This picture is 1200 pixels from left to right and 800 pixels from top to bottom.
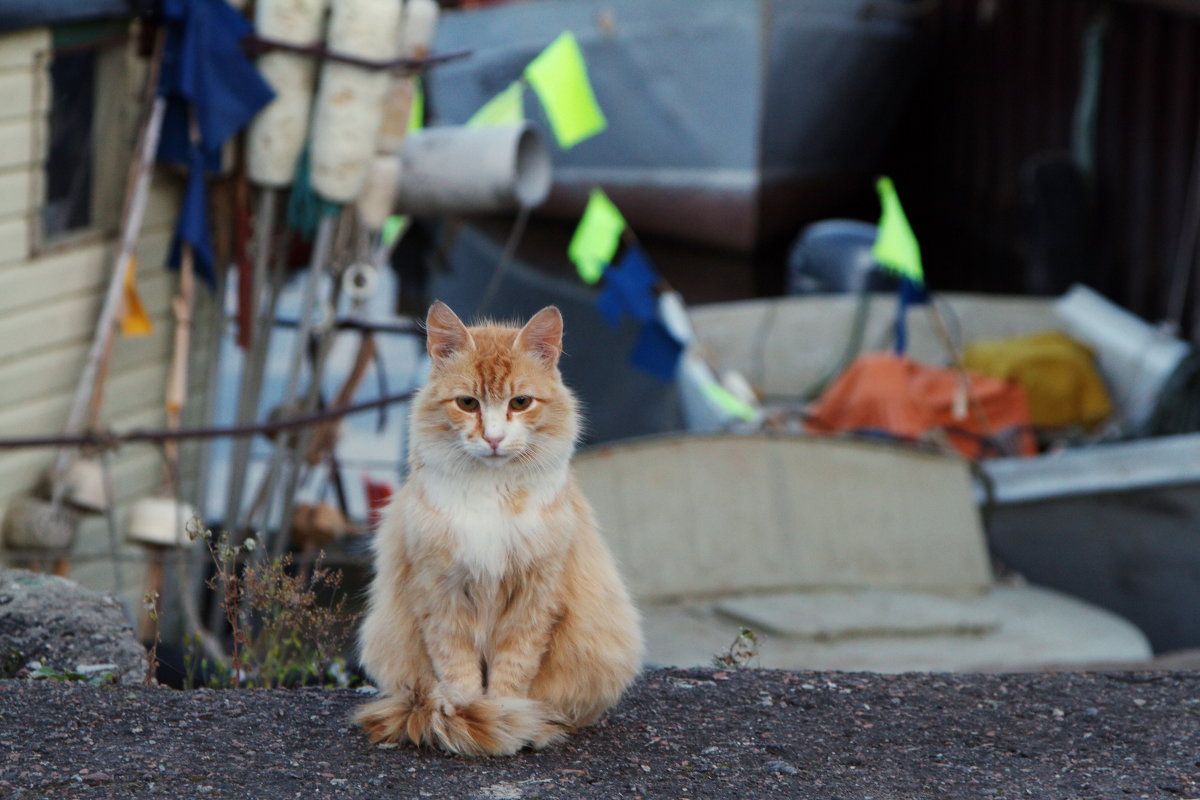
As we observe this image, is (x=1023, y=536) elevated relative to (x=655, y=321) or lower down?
lower down

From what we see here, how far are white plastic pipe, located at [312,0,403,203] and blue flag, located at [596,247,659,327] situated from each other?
7.31ft

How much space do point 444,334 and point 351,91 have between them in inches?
149

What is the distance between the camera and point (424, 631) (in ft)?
8.46

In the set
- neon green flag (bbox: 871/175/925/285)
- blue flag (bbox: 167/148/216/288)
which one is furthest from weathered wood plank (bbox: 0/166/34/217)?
neon green flag (bbox: 871/175/925/285)

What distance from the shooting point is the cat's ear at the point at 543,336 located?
8.46 feet

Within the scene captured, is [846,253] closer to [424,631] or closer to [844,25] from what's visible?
[844,25]

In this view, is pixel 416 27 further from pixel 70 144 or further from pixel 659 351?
pixel 659 351

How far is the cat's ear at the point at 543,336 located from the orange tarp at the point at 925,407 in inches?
228

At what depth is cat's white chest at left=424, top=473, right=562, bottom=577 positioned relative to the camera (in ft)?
8.20

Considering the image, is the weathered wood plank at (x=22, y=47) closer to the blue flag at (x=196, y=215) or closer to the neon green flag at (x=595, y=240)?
the blue flag at (x=196, y=215)

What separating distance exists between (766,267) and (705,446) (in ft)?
38.5

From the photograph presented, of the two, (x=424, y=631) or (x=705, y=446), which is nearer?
(x=424, y=631)

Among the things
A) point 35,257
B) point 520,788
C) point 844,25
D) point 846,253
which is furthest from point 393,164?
point 844,25

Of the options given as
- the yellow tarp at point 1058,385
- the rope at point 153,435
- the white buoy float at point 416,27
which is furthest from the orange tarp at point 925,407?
the white buoy float at point 416,27
